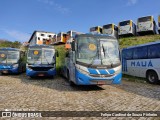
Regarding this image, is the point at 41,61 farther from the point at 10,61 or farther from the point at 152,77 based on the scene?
the point at 152,77

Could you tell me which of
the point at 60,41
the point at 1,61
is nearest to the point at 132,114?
the point at 1,61

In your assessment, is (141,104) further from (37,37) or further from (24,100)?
(37,37)

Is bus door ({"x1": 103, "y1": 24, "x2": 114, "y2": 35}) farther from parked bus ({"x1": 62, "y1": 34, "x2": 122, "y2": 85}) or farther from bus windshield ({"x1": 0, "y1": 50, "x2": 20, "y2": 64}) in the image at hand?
parked bus ({"x1": 62, "y1": 34, "x2": 122, "y2": 85})

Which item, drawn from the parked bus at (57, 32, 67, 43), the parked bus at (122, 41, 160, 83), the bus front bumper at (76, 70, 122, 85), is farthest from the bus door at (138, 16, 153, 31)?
the bus front bumper at (76, 70, 122, 85)

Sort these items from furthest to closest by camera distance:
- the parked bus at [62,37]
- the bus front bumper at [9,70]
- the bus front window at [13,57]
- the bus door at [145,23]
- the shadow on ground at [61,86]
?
1. the parked bus at [62,37]
2. the bus door at [145,23]
3. the bus front window at [13,57]
4. the bus front bumper at [9,70]
5. the shadow on ground at [61,86]

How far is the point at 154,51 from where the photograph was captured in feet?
44.1

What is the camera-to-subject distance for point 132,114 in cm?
638

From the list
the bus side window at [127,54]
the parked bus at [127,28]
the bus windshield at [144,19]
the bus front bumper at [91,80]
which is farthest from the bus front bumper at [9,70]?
the bus windshield at [144,19]

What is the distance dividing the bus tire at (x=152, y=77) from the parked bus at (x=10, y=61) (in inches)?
462

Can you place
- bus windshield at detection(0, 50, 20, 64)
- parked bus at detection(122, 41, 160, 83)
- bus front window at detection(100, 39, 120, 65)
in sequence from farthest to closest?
bus windshield at detection(0, 50, 20, 64), parked bus at detection(122, 41, 160, 83), bus front window at detection(100, 39, 120, 65)

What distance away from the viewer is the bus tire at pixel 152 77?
13502 mm

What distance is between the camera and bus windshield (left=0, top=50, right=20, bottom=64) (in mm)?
19555

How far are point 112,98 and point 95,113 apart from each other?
252cm

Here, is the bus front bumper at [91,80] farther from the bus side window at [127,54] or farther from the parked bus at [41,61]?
the bus side window at [127,54]
